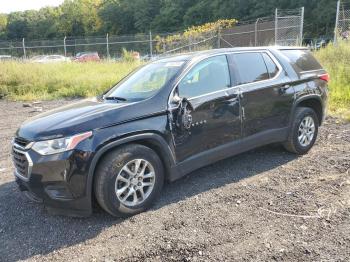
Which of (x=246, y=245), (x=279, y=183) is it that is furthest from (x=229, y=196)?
(x=246, y=245)

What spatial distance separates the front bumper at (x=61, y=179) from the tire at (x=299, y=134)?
10.4ft

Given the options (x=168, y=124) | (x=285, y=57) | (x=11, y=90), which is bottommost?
(x=11, y=90)

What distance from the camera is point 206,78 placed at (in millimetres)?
4781

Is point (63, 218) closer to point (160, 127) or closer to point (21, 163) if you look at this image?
point (21, 163)

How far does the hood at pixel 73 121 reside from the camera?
12.6ft

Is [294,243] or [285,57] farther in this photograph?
[285,57]

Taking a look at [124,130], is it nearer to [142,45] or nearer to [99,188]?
[99,188]

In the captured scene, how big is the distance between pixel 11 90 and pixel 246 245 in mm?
13657

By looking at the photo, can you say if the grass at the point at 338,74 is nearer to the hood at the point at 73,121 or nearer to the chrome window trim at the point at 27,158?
the hood at the point at 73,121

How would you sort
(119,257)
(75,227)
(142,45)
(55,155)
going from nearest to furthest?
1. (119,257)
2. (55,155)
3. (75,227)
4. (142,45)

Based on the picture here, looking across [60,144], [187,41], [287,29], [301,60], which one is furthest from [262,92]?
[187,41]

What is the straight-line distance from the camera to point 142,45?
2272cm

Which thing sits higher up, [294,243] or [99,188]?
[99,188]


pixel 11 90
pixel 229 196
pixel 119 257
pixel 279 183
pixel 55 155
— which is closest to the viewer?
pixel 119 257
